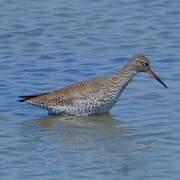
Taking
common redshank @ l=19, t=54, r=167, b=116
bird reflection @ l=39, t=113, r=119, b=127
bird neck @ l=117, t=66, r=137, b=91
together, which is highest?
bird neck @ l=117, t=66, r=137, b=91

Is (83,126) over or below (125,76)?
below

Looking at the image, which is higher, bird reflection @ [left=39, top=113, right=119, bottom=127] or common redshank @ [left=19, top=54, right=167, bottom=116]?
common redshank @ [left=19, top=54, right=167, bottom=116]


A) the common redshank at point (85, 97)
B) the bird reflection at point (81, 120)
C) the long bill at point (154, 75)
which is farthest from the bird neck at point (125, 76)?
the bird reflection at point (81, 120)

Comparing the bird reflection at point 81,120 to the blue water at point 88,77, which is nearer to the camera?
the blue water at point 88,77

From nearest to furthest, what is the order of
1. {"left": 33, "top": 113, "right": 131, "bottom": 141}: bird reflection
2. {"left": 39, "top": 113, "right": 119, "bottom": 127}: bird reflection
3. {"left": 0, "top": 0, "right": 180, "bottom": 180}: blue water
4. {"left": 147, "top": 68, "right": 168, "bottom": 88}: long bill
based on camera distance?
{"left": 0, "top": 0, "right": 180, "bottom": 180}: blue water → {"left": 33, "top": 113, "right": 131, "bottom": 141}: bird reflection → {"left": 39, "top": 113, "right": 119, "bottom": 127}: bird reflection → {"left": 147, "top": 68, "right": 168, "bottom": 88}: long bill

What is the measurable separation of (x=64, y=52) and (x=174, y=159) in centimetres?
523

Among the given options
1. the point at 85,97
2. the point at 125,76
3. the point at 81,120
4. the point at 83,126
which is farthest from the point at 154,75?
the point at 83,126

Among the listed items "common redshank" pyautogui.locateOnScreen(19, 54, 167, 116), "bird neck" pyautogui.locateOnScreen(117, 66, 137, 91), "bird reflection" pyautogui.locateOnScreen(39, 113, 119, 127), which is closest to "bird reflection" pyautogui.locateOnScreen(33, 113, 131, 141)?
"bird reflection" pyautogui.locateOnScreen(39, 113, 119, 127)

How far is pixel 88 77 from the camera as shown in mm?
14836

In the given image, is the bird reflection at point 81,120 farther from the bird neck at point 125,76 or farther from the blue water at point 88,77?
the bird neck at point 125,76

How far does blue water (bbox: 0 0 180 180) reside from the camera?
440 inches

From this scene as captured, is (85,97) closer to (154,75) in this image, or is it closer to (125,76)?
(125,76)

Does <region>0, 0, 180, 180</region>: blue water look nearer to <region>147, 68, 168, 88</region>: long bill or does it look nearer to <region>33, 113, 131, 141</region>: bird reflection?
<region>33, 113, 131, 141</region>: bird reflection

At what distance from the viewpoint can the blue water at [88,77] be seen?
11.2m
